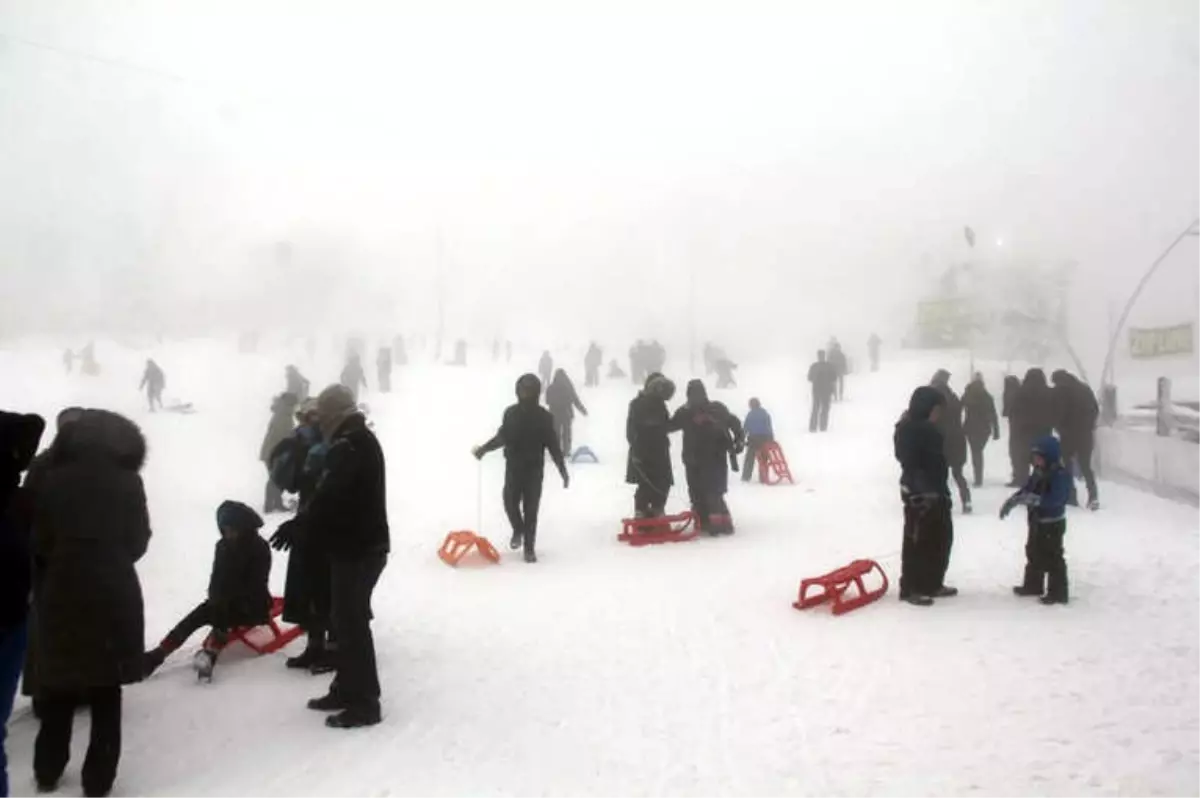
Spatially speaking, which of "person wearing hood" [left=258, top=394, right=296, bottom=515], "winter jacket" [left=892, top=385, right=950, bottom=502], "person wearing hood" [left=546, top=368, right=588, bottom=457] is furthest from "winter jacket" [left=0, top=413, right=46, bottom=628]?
"person wearing hood" [left=546, top=368, right=588, bottom=457]

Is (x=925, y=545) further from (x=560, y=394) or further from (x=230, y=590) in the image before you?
(x=560, y=394)

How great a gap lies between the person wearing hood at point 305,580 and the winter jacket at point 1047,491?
5628 millimetres

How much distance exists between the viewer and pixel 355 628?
5.48 meters

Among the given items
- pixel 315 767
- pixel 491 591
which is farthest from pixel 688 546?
pixel 315 767

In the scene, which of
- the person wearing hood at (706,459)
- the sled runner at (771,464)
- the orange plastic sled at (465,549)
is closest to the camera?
the orange plastic sled at (465,549)

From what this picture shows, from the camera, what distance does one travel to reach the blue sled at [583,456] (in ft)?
64.1

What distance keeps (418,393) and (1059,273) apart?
43845 mm

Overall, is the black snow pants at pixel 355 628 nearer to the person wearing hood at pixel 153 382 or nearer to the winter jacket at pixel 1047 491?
the winter jacket at pixel 1047 491

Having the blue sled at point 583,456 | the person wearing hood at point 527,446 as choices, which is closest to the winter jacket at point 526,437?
the person wearing hood at point 527,446

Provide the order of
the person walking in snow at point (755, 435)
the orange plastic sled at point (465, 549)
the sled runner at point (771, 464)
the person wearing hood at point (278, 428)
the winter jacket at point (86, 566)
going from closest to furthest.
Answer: the winter jacket at point (86, 566)
the orange plastic sled at point (465, 549)
the person wearing hood at point (278, 428)
the sled runner at point (771, 464)
the person walking in snow at point (755, 435)

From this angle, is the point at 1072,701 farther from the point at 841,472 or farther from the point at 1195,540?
the point at 841,472

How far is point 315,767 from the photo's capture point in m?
4.93

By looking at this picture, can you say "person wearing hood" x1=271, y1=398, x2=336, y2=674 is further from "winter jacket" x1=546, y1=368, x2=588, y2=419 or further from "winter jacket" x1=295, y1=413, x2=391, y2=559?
"winter jacket" x1=546, y1=368, x2=588, y2=419

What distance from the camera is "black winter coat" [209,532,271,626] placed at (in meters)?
6.42
